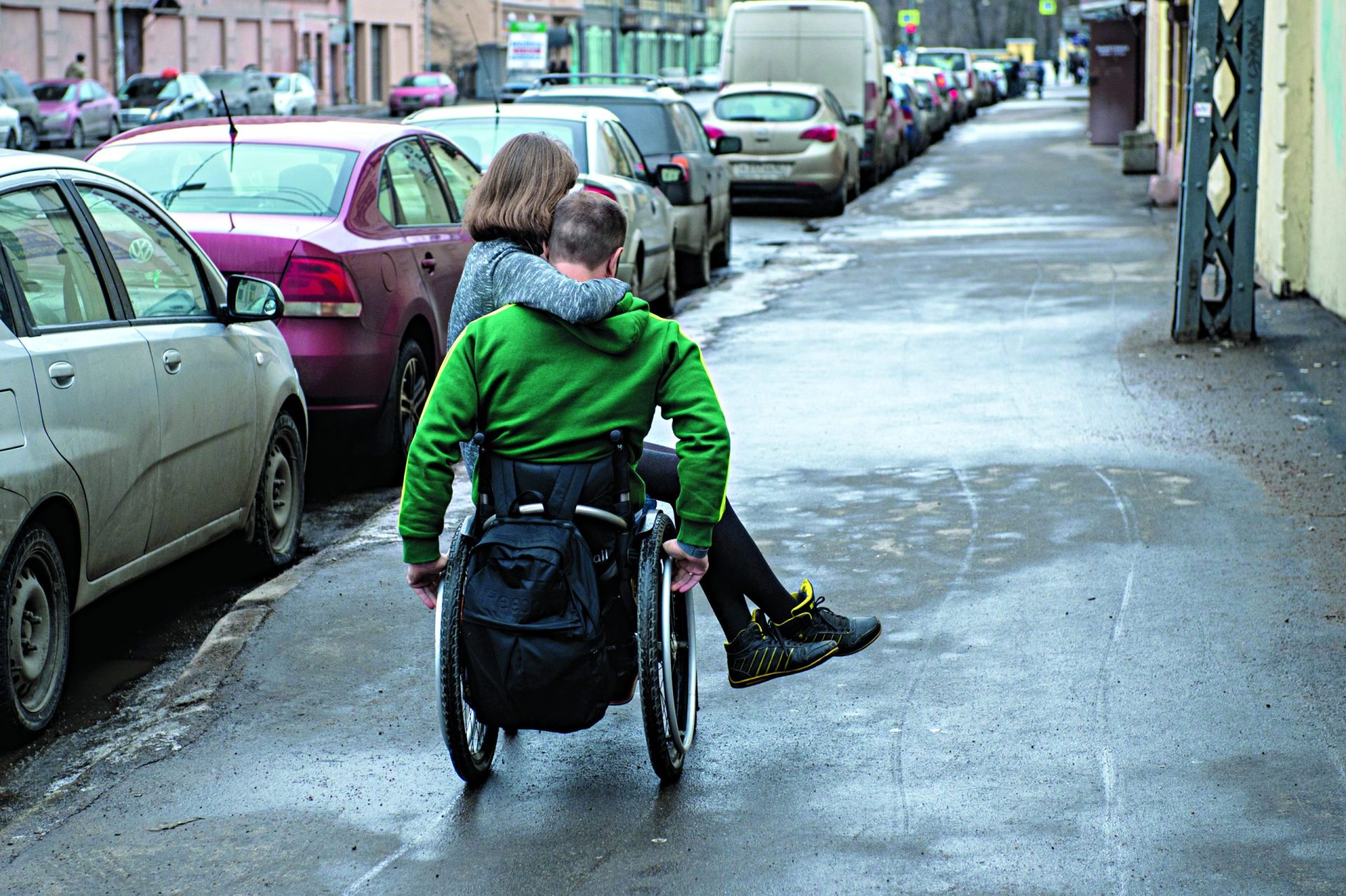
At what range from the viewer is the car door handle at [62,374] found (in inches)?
189

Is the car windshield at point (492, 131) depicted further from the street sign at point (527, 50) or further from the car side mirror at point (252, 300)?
the street sign at point (527, 50)

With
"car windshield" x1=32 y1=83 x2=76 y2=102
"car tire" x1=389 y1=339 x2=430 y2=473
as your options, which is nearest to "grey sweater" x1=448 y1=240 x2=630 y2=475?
"car tire" x1=389 y1=339 x2=430 y2=473

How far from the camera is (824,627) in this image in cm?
483

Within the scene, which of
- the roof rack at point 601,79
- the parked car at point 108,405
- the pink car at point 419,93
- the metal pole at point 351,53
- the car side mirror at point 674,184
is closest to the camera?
the parked car at point 108,405

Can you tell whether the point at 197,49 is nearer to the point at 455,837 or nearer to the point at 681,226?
the point at 681,226

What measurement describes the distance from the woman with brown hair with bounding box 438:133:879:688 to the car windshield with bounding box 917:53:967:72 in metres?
60.4

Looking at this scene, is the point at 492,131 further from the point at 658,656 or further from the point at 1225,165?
the point at 658,656

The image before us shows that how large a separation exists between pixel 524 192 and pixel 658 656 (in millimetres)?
1183

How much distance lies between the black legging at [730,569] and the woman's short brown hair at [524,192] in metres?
0.65

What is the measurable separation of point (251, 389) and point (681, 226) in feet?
30.7

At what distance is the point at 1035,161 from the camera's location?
3391 cm

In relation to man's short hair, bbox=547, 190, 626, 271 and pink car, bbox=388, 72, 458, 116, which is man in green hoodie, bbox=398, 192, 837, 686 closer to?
man's short hair, bbox=547, 190, 626, 271

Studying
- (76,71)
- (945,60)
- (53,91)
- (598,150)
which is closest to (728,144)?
(598,150)

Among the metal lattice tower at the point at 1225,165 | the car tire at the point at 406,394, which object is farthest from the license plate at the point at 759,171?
the car tire at the point at 406,394
